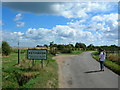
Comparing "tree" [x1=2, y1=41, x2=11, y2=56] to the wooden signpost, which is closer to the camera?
the wooden signpost

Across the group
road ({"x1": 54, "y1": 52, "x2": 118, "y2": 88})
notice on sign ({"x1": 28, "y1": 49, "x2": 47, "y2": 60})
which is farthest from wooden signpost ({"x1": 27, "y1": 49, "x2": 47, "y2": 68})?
road ({"x1": 54, "y1": 52, "x2": 118, "y2": 88})

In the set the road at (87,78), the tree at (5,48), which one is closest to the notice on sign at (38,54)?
the road at (87,78)

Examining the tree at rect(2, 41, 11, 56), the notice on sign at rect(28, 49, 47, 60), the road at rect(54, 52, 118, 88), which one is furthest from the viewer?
the tree at rect(2, 41, 11, 56)

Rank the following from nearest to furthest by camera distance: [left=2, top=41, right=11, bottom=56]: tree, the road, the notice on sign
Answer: the road, the notice on sign, [left=2, top=41, right=11, bottom=56]: tree

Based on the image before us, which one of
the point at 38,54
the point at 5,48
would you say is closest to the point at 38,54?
the point at 38,54

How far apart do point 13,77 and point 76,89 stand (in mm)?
5377

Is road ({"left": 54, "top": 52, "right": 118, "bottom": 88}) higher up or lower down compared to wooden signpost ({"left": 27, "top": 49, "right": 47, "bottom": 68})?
lower down

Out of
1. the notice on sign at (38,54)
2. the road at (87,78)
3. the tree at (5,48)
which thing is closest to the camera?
the road at (87,78)

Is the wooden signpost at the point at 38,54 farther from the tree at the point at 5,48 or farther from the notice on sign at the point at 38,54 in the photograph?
the tree at the point at 5,48

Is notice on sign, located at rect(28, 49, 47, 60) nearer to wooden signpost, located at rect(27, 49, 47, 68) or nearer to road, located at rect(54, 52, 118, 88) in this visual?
wooden signpost, located at rect(27, 49, 47, 68)

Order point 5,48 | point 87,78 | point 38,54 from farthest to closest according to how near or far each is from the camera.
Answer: point 5,48 → point 38,54 → point 87,78

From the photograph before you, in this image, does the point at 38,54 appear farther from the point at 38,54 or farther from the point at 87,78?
the point at 87,78

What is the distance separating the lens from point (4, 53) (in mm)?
32281

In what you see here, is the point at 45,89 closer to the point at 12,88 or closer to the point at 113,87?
the point at 12,88
